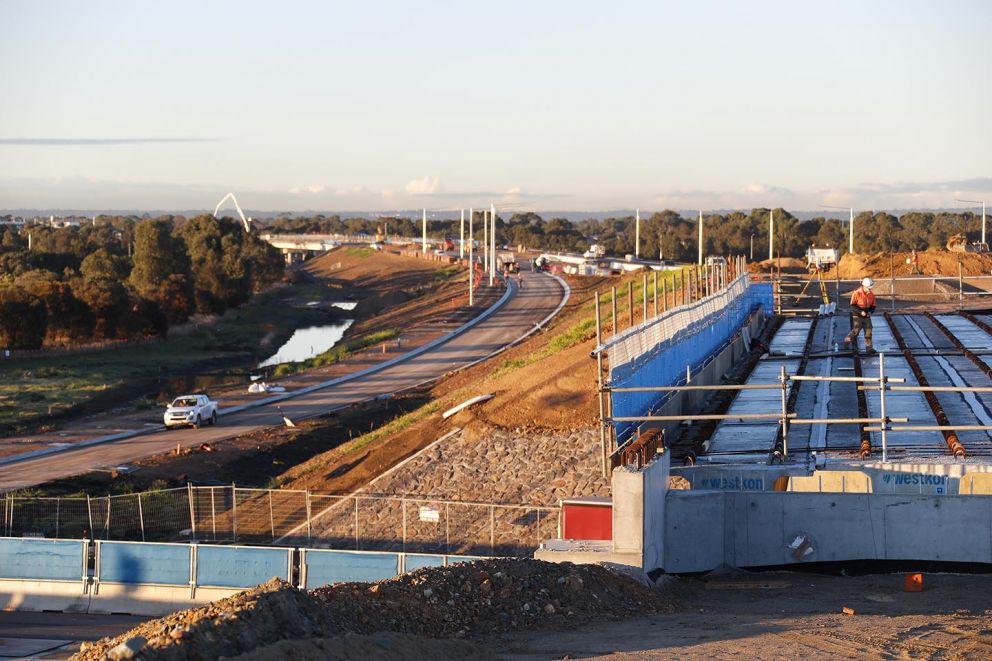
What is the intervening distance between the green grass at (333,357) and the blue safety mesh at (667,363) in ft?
106

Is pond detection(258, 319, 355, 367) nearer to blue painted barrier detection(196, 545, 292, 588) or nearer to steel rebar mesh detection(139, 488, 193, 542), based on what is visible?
steel rebar mesh detection(139, 488, 193, 542)

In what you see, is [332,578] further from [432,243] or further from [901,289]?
[432,243]

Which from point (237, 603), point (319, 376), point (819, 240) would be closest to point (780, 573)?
A: point (237, 603)

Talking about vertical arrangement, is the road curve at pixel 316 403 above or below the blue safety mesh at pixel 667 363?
below

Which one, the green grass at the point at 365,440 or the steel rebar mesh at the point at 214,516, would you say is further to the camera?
the green grass at the point at 365,440

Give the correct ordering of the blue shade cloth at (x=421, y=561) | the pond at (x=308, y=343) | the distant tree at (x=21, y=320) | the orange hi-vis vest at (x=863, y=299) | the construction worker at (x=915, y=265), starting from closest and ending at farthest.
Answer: the blue shade cloth at (x=421, y=561) → the orange hi-vis vest at (x=863, y=299) → the distant tree at (x=21, y=320) → the construction worker at (x=915, y=265) → the pond at (x=308, y=343)

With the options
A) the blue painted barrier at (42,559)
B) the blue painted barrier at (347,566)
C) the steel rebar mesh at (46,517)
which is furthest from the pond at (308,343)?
the blue painted barrier at (347,566)

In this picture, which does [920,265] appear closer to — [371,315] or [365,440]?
[371,315]

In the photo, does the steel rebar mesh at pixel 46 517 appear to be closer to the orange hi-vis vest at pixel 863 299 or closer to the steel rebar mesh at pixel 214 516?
the steel rebar mesh at pixel 214 516

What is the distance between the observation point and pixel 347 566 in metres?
21.9

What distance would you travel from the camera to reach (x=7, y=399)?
201 feet

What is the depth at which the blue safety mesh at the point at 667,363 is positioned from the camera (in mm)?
24438

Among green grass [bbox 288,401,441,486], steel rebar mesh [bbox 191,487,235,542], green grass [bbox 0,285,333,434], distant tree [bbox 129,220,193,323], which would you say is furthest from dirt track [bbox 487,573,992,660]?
distant tree [bbox 129,220,193,323]

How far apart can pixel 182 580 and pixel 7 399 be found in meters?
41.2
